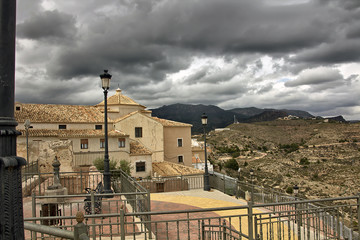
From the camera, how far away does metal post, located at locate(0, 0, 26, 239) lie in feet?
6.14

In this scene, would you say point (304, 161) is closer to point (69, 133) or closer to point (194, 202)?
point (69, 133)

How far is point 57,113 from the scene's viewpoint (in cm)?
3170

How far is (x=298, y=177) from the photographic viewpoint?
41219 millimetres

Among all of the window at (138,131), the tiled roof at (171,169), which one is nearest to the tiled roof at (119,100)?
the window at (138,131)

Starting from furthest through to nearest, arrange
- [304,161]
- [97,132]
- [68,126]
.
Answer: [304,161] < [97,132] < [68,126]

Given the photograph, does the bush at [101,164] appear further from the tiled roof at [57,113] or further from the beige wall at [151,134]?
the beige wall at [151,134]

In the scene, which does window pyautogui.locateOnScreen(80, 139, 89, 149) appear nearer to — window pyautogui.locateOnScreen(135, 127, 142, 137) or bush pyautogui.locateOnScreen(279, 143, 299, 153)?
window pyautogui.locateOnScreen(135, 127, 142, 137)

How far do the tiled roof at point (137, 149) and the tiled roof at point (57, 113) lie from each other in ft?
16.7

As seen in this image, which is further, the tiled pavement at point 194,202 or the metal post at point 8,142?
the tiled pavement at point 194,202

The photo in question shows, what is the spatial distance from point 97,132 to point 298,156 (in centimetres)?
4382

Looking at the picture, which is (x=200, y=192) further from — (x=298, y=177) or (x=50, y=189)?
(x=298, y=177)

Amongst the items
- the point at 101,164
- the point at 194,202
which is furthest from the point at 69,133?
the point at 194,202

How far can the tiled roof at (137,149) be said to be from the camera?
1232 inches

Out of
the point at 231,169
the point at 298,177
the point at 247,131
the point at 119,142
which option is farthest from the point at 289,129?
the point at 119,142
